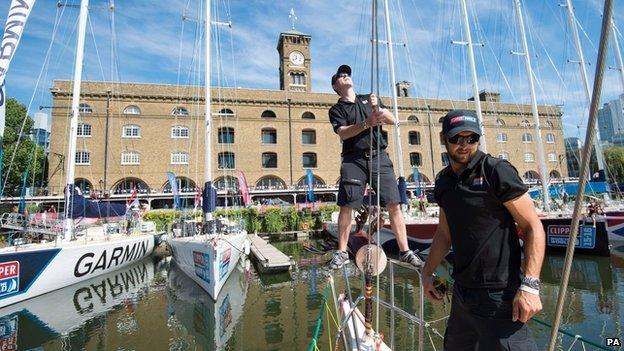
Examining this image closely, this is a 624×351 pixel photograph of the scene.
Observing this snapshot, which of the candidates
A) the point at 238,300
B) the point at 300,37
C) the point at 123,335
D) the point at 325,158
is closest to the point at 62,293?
the point at 123,335

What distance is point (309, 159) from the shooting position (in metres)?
44.9

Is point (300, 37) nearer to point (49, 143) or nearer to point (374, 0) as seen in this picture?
point (49, 143)

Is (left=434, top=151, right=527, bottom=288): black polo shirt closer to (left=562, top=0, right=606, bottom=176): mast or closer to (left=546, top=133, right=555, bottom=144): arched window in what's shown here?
(left=562, top=0, right=606, bottom=176): mast

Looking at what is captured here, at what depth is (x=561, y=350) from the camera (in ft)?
22.5

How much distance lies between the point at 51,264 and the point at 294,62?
1690 inches

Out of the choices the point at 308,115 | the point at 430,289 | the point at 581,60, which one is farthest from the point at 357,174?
the point at 308,115

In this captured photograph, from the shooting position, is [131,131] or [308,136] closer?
[131,131]

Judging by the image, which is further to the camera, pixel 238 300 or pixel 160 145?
pixel 160 145

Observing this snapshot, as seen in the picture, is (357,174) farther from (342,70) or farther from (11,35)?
(11,35)

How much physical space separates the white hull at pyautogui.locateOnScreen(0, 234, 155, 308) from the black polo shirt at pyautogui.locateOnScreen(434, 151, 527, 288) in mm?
13043

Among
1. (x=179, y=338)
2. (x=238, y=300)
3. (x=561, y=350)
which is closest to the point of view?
(x=561, y=350)

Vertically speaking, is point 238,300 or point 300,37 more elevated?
point 300,37

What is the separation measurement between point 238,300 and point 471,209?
11.0 meters

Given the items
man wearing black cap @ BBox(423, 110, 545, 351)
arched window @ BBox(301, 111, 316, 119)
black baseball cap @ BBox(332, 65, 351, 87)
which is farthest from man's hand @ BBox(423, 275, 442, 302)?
arched window @ BBox(301, 111, 316, 119)
